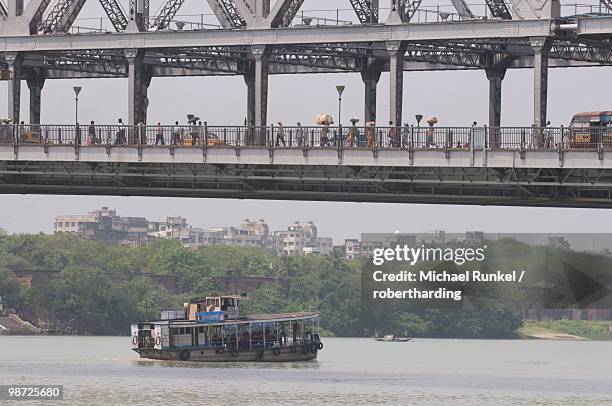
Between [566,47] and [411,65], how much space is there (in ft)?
42.5

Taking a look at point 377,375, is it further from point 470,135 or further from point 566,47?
point 470,135

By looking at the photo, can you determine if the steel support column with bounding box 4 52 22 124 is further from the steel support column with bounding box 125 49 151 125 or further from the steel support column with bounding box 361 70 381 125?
the steel support column with bounding box 361 70 381 125

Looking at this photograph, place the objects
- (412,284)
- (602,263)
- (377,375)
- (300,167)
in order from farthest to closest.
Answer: (412,284), (602,263), (377,375), (300,167)

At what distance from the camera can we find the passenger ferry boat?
140 metres

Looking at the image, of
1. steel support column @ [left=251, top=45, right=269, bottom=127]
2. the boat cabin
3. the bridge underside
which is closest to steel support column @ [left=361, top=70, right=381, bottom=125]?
steel support column @ [left=251, top=45, right=269, bottom=127]

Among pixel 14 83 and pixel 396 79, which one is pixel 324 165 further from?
pixel 14 83

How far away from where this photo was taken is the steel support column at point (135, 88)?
94.8 meters

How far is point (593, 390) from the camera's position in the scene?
107938 mm

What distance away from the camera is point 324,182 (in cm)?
8700

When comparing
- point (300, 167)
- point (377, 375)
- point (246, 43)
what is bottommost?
point (377, 375)

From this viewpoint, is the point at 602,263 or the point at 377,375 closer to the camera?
the point at 377,375

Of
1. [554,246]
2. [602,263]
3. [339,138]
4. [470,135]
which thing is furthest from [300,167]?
[554,246]

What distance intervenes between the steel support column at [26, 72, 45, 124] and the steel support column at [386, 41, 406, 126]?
82.8ft

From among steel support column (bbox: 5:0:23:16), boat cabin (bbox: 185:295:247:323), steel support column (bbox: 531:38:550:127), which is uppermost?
steel support column (bbox: 5:0:23:16)
